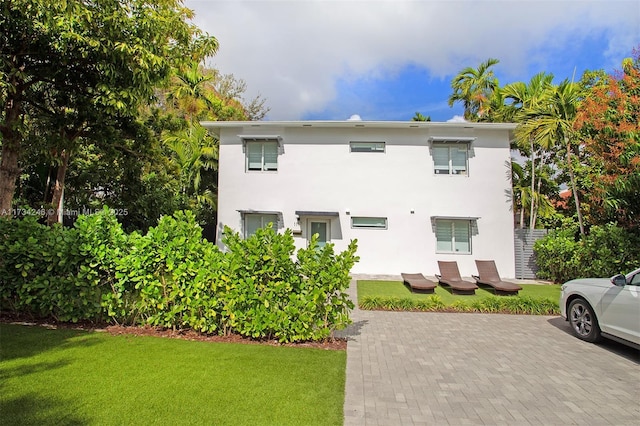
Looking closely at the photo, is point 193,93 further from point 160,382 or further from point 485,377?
point 485,377

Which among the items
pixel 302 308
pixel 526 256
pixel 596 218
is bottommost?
pixel 302 308

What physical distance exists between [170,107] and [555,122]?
75.6ft

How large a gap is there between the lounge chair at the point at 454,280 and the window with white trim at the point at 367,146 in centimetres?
566

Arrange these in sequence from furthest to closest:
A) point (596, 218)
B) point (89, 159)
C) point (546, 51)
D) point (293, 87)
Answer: point (293, 87), point (89, 159), point (596, 218), point (546, 51)

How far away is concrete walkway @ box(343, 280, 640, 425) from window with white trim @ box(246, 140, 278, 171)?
9.80m

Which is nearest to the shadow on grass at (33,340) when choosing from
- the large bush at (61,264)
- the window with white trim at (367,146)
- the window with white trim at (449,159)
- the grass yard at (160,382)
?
the grass yard at (160,382)

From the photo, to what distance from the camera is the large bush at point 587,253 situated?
10.2 metres

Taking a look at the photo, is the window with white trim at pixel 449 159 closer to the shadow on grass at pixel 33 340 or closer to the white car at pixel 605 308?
the white car at pixel 605 308

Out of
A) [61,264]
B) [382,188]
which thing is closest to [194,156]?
[382,188]

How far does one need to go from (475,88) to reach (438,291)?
1286cm

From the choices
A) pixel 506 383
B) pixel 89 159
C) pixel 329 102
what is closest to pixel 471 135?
pixel 329 102

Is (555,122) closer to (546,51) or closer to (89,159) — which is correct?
(546,51)

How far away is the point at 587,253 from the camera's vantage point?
1143 centimetres

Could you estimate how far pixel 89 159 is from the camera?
14.1m
